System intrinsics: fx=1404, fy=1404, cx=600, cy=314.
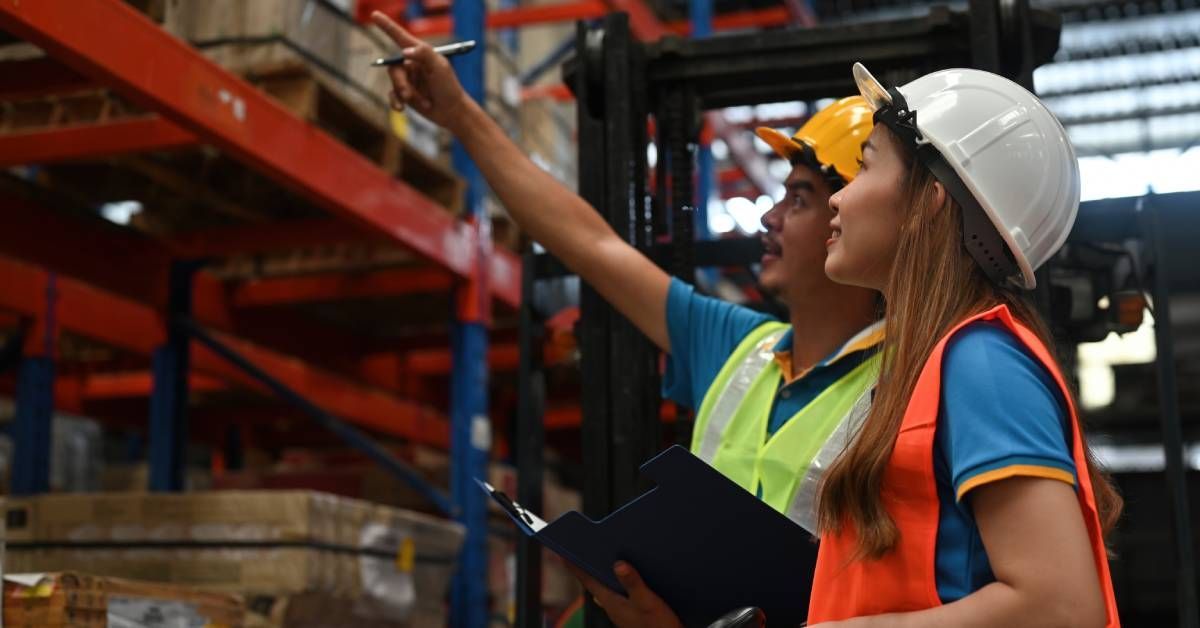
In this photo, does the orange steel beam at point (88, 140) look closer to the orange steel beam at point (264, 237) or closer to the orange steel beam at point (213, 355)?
the orange steel beam at point (213, 355)

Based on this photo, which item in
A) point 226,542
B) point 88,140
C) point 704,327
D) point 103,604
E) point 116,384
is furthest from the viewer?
point 116,384

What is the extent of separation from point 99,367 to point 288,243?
132 inches

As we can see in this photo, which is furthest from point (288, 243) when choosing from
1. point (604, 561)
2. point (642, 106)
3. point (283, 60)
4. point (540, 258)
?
point (604, 561)

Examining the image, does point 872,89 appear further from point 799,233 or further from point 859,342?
point 799,233

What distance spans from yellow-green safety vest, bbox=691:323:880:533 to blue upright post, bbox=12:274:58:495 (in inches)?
184

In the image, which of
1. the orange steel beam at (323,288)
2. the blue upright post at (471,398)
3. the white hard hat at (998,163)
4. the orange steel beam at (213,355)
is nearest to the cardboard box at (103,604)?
the white hard hat at (998,163)

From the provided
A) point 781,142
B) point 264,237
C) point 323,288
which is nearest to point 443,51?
point 781,142

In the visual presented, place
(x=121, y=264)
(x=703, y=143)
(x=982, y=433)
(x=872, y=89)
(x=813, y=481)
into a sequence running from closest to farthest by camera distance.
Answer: (x=982, y=433)
(x=872, y=89)
(x=813, y=481)
(x=121, y=264)
(x=703, y=143)

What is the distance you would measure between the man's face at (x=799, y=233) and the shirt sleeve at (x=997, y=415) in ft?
3.53

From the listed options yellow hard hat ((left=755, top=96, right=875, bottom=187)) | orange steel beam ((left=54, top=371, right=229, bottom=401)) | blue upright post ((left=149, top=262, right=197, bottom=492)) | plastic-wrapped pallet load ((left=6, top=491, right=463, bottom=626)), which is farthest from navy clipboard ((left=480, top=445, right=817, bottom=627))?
orange steel beam ((left=54, top=371, right=229, bottom=401))

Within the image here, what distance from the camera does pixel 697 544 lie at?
208cm

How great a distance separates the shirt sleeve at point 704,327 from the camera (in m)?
2.74

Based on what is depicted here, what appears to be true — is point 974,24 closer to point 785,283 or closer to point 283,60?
point 785,283

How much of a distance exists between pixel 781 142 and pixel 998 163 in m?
1.12
